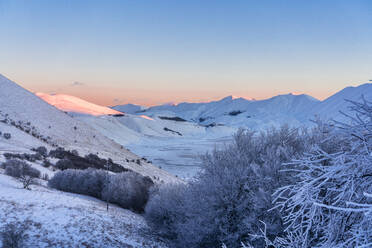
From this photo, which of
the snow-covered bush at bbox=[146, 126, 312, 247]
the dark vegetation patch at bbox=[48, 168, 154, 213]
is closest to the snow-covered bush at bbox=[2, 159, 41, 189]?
the dark vegetation patch at bbox=[48, 168, 154, 213]

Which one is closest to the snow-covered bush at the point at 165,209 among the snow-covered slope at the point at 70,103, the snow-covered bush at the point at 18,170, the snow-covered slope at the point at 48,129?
the snow-covered bush at the point at 18,170

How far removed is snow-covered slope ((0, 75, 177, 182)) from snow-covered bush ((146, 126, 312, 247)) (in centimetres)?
2021

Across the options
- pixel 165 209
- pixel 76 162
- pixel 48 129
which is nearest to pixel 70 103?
pixel 48 129

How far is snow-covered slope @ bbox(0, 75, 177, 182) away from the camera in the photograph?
32969mm

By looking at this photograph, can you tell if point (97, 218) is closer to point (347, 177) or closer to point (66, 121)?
point (347, 177)

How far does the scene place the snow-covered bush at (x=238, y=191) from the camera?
931cm

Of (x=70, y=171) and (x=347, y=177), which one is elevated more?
(x=347, y=177)

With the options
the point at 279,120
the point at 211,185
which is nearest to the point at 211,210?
the point at 211,185

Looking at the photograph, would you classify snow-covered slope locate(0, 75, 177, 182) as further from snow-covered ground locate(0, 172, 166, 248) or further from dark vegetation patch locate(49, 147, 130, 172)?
snow-covered ground locate(0, 172, 166, 248)

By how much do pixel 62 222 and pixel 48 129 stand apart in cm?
3205

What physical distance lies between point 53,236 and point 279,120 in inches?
7301

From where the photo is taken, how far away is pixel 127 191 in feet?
67.5

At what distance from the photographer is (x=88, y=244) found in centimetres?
1066

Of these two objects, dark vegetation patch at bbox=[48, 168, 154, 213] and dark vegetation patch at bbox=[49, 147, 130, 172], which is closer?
dark vegetation patch at bbox=[48, 168, 154, 213]
